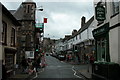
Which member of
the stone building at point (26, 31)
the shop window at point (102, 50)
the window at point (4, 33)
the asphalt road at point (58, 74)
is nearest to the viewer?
the shop window at point (102, 50)

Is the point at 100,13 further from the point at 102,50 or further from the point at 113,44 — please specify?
the point at 102,50

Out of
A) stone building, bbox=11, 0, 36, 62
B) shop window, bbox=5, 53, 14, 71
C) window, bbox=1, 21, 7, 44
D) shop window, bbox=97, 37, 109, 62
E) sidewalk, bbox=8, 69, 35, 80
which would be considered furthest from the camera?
stone building, bbox=11, 0, 36, 62

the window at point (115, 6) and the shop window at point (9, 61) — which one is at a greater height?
the window at point (115, 6)

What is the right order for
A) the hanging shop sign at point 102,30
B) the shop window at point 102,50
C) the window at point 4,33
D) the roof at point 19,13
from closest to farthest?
1. the hanging shop sign at point 102,30
2. the shop window at point 102,50
3. the window at point 4,33
4. the roof at point 19,13

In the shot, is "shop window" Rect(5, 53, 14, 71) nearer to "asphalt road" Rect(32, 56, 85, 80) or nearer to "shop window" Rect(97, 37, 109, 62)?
"asphalt road" Rect(32, 56, 85, 80)

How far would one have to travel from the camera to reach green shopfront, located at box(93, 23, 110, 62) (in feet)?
48.3

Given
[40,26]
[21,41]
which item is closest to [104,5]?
[40,26]

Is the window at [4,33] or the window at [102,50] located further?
the window at [4,33]

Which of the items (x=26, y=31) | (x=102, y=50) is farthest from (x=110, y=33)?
(x=26, y=31)

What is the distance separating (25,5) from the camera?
50.4 m

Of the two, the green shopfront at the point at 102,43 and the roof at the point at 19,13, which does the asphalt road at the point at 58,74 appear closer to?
the green shopfront at the point at 102,43

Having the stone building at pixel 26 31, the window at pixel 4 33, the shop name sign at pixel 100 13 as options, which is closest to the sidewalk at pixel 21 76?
the window at pixel 4 33

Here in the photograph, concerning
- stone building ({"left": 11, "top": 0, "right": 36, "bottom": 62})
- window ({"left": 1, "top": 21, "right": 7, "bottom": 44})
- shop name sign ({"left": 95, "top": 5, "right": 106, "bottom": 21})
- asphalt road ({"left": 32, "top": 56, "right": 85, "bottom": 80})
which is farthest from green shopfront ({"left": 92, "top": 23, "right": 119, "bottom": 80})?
stone building ({"left": 11, "top": 0, "right": 36, "bottom": 62})

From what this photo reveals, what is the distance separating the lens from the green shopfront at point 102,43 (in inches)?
580
